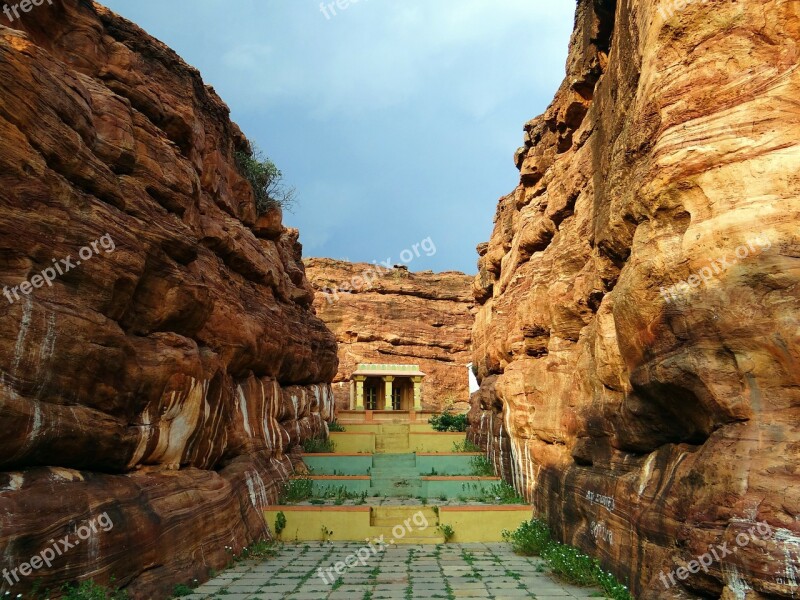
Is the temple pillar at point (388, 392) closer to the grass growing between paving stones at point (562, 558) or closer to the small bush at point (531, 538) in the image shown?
the grass growing between paving stones at point (562, 558)

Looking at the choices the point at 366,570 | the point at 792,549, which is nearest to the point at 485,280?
the point at 366,570

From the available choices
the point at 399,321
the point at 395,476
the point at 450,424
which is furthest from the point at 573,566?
the point at 399,321

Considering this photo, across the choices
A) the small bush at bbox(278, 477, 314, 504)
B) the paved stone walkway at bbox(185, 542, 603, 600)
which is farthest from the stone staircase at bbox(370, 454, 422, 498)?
the paved stone walkway at bbox(185, 542, 603, 600)

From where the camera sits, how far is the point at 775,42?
478cm

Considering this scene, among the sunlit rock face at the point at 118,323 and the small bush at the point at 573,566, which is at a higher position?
the sunlit rock face at the point at 118,323

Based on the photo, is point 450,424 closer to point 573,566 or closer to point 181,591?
point 573,566

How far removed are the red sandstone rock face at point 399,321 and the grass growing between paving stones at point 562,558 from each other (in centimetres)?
2398

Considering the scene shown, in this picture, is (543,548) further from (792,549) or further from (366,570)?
(792,549)

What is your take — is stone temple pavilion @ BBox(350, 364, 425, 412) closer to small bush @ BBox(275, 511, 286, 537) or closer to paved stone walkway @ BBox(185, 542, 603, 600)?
small bush @ BBox(275, 511, 286, 537)

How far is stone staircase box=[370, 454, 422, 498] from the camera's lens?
1284 cm

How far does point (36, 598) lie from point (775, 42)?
817 centimetres

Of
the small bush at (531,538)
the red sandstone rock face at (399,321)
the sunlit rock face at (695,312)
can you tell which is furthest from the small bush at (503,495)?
the red sandstone rock face at (399,321)

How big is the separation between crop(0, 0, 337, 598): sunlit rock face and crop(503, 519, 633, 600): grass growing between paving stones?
477cm

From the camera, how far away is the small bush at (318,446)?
15.5 metres
